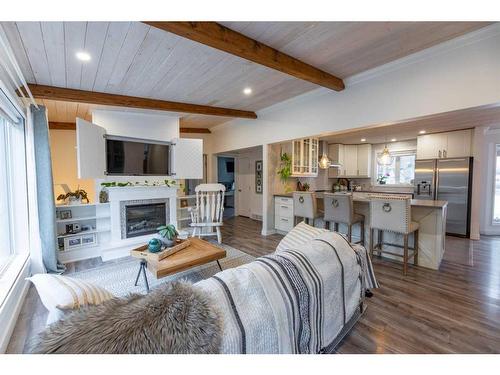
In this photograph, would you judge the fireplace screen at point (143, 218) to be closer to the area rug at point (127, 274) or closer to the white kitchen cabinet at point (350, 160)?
the area rug at point (127, 274)

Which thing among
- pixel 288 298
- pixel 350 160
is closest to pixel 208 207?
pixel 288 298

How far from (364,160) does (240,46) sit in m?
5.20

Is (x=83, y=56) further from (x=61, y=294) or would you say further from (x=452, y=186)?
(x=452, y=186)

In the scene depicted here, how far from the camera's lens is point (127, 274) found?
2850 millimetres

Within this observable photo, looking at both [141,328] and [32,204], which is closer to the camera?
[141,328]

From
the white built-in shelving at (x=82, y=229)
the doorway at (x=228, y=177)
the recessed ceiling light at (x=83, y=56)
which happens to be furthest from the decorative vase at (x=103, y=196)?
the doorway at (x=228, y=177)

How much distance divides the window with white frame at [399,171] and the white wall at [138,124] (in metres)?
5.42

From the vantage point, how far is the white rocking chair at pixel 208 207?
13.3 feet

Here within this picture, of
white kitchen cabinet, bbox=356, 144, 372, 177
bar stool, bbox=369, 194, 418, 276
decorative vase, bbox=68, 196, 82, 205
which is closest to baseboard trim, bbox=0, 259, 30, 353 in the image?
decorative vase, bbox=68, 196, 82, 205
